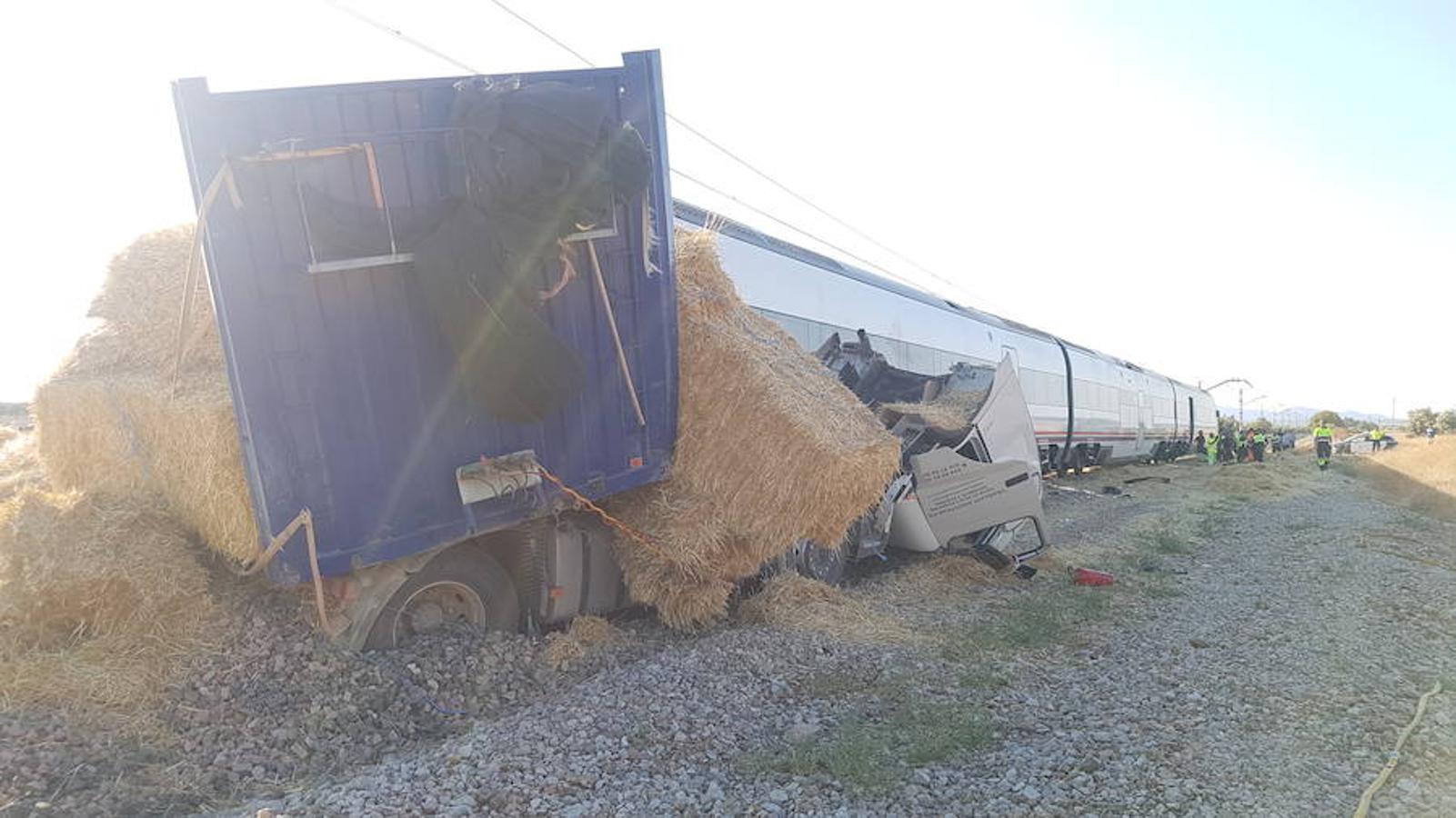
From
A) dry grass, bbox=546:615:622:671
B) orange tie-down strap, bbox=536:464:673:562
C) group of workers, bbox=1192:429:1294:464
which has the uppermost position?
orange tie-down strap, bbox=536:464:673:562

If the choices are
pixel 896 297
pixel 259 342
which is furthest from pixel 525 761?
pixel 896 297

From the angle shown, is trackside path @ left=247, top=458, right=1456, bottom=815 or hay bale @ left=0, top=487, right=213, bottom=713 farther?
hay bale @ left=0, top=487, right=213, bottom=713

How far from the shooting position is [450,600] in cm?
484

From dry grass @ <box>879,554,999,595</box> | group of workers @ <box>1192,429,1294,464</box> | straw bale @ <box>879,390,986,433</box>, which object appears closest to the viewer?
dry grass @ <box>879,554,999,595</box>

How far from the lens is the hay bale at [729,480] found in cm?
546

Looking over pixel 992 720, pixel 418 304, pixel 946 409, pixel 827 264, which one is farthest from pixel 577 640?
pixel 827 264

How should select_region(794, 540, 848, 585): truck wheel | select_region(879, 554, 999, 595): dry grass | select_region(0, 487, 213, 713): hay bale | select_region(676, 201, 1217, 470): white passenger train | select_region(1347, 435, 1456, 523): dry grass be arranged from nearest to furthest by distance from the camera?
select_region(0, 487, 213, 713): hay bale, select_region(794, 540, 848, 585): truck wheel, select_region(879, 554, 999, 595): dry grass, select_region(676, 201, 1217, 470): white passenger train, select_region(1347, 435, 1456, 523): dry grass

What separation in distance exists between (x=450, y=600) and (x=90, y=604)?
163cm

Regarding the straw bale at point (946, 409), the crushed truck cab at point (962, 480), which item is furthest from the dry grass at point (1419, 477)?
the straw bale at point (946, 409)

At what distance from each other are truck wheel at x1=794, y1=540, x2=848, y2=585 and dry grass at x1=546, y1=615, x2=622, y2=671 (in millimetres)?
1711

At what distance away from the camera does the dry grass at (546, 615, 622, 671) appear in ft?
16.2

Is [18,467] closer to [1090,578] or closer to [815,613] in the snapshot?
[815,613]

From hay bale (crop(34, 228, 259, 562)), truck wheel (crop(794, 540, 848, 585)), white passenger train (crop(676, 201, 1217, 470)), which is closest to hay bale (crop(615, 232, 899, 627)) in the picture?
truck wheel (crop(794, 540, 848, 585))

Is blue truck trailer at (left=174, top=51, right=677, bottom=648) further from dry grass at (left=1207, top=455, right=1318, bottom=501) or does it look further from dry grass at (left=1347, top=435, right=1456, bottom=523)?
dry grass at (left=1347, top=435, right=1456, bottom=523)
